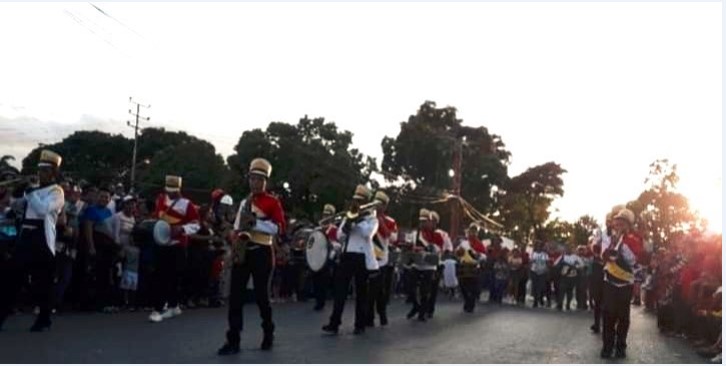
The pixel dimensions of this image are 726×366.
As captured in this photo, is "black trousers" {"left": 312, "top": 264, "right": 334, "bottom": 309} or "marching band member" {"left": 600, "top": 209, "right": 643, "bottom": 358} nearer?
"marching band member" {"left": 600, "top": 209, "right": 643, "bottom": 358}

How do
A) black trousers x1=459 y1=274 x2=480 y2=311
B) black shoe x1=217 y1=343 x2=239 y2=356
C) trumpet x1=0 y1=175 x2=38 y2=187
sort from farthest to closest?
black trousers x1=459 y1=274 x2=480 y2=311
trumpet x1=0 y1=175 x2=38 y2=187
black shoe x1=217 y1=343 x2=239 y2=356

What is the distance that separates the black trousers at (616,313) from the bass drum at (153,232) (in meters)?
6.21

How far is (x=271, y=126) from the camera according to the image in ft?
183

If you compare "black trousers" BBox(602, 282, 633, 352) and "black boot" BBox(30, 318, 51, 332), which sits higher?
"black trousers" BBox(602, 282, 633, 352)

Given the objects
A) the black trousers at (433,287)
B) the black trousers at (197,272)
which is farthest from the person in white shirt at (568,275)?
the black trousers at (197,272)

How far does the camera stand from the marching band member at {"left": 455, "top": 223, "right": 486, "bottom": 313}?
875 inches

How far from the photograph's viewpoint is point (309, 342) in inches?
475

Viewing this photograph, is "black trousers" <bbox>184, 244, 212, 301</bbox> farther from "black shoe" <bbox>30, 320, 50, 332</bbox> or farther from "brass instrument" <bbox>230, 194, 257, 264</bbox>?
"brass instrument" <bbox>230, 194, 257, 264</bbox>

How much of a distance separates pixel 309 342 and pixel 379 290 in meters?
3.76

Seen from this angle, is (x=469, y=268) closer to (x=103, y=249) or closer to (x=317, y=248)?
(x=317, y=248)

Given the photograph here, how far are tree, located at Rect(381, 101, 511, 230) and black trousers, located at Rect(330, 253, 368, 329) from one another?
4217 cm

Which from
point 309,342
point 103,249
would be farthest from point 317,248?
point 103,249

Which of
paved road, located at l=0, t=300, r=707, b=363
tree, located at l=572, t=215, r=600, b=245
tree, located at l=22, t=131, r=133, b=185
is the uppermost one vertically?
tree, located at l=22, t=131, r=133, b=185

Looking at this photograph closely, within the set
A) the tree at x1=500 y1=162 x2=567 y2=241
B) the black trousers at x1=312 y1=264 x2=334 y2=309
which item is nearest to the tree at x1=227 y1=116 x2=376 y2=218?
the tree at x1=500 y1=162 x2=567 y2=241
